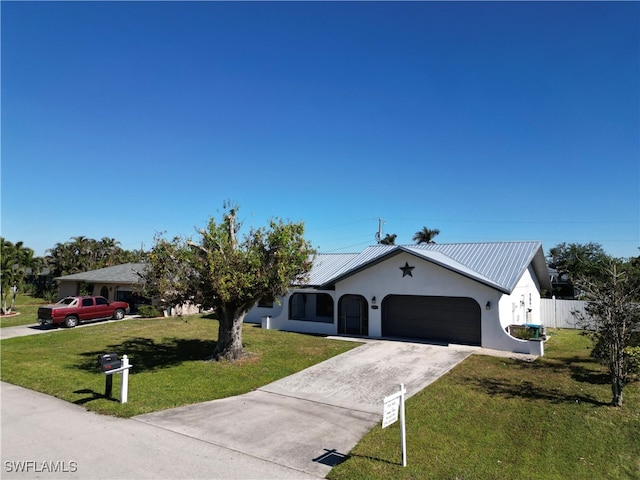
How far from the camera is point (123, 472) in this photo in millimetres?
6125

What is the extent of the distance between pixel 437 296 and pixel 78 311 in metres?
21.5

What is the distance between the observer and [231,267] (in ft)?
42.6

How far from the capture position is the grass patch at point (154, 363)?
1050 centimetres

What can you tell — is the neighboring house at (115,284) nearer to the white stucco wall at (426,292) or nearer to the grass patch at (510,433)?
the white stucco wall at (426,292)

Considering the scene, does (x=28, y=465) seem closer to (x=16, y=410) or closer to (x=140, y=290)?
(x=16, y=410)

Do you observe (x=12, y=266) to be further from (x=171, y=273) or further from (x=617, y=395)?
(x=617, y=395)

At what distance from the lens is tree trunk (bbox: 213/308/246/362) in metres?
14.6

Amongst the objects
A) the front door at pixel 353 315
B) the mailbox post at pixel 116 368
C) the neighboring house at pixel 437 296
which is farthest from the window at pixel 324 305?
the mailbox post at pixel 116 368

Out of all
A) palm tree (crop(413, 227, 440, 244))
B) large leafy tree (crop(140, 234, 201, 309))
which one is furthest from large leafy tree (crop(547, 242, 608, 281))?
large leafy tree (crop(140, 234, 201, 309))

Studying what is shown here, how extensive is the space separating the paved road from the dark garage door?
6.96 m

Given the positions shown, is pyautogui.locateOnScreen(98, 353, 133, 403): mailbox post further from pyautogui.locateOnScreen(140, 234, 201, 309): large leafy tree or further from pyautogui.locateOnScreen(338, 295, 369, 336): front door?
pyautogui.locateOnScreen(338, 295, 369, 336): front door

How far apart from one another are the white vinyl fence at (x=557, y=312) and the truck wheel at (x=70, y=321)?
29041 millimetres

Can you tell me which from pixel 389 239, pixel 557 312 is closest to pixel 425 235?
pixel 389 239

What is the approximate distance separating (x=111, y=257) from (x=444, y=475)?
171 feet
